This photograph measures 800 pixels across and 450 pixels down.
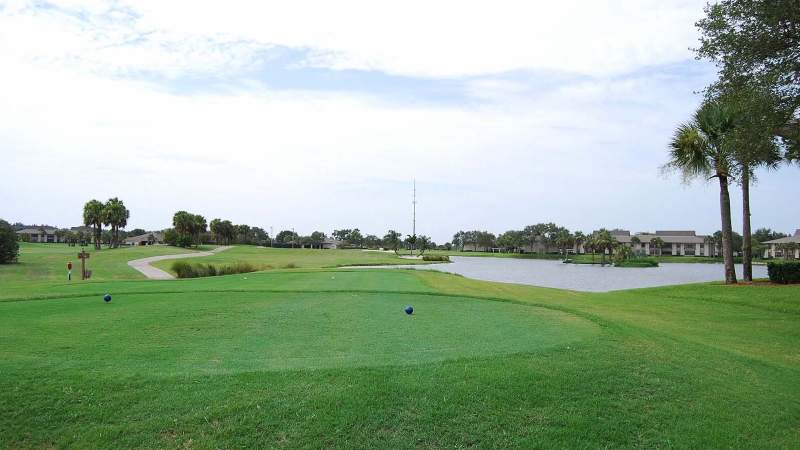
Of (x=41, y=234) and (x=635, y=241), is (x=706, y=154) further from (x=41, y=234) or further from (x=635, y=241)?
(x=41, y=234)

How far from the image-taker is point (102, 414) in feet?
22.5

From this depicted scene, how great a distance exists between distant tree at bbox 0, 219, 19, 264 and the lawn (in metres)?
47.9

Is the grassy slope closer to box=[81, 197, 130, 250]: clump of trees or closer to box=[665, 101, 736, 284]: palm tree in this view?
box=[81, 197, 130, 250]: clump of trees

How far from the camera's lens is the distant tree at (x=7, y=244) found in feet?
169

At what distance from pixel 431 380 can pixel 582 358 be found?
2999 millimetres

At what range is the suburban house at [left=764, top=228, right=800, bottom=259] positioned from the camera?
12144 cm

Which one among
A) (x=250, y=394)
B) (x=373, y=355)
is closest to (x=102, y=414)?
(x=250, y=394)

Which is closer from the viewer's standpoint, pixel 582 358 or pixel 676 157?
pixel 582 358

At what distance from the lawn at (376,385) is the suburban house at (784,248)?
5240 inches

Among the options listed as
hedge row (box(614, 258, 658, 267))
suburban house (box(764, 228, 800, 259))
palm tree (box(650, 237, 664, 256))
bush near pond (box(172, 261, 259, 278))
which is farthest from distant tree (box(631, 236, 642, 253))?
bush near pond (box(172, 261, 259, 278))

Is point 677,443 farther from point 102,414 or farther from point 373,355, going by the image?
point 102,414

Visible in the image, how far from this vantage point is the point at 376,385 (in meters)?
7.56

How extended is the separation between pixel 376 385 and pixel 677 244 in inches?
7389

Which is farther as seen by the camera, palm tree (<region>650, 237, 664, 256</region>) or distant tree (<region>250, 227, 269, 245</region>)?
distant tree (<region>250, 227, 269, 245</region>)
